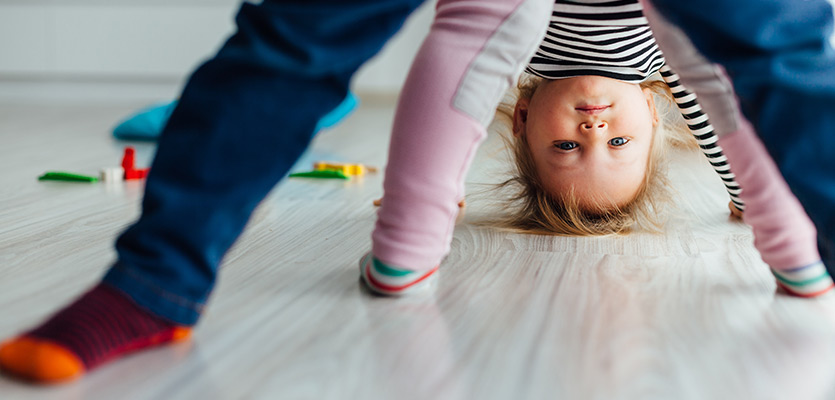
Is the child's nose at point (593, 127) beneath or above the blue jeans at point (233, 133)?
beneath

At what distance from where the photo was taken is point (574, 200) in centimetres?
111

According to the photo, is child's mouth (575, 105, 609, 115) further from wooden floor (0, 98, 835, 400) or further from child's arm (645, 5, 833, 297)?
child's arm (645, 5, 833, 297)

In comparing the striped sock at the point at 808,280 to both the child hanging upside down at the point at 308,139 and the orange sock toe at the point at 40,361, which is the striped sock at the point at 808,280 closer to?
Answer: the child hanging upside down at the point at 308,139

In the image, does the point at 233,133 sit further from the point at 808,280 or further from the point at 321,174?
the point at 321,174

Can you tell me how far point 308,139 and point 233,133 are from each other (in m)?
0.06

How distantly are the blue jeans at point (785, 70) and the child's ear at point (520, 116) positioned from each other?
48 cm

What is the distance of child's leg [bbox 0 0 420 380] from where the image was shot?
58 cm

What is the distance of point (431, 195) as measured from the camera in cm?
74

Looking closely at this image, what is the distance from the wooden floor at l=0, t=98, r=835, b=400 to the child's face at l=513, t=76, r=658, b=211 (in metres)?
0.07

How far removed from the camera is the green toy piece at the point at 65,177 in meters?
1.47

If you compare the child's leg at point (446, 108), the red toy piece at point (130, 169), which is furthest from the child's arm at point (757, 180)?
the red toy piece at point (130, 169)

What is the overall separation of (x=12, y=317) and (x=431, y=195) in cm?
37

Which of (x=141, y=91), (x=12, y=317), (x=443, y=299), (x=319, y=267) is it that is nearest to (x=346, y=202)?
(x=319, y=267)

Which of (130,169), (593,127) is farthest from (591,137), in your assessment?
(130,169)
